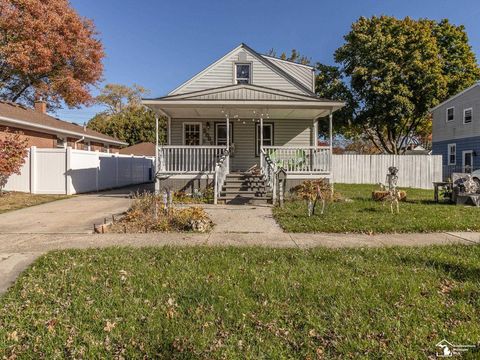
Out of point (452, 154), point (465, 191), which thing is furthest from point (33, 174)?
point (452, 154)

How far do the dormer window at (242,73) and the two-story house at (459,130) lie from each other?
15643 mm

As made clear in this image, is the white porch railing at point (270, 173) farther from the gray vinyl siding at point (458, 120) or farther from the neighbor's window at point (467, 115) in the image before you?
the neighbor's window at point (467, 115)

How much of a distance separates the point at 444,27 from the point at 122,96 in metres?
43.1

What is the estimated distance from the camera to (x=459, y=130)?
23266 millimetres

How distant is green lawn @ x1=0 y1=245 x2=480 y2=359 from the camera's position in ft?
8.71

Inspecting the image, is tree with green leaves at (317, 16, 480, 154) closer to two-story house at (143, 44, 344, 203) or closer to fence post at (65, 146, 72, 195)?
two-story house at (143, 44, 344, 203)

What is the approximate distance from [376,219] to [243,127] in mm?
9938

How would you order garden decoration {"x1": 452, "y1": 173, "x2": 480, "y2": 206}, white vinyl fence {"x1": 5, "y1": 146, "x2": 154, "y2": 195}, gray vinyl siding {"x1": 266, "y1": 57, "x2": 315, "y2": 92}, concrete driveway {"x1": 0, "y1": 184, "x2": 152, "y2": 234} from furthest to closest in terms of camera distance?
gray vinyl siding {"x1": 266, "y1": 57, "x2": 315, "y2": 92}
white vinyl fence {"x1": 5, "y1": 146, "x2": 154, "y2": 195}
garden decoration {"x1": 452, "y1": 173, "x2": 480, "y2": 206}
concrete driveway {"x1": 0, "y1": 184, "x2": 152, "y2": 234}

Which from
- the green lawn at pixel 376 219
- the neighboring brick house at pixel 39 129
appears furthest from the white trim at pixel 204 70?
the green lawn at pixel 376 219

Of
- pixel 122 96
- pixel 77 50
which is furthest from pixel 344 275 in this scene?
pixel 122 96

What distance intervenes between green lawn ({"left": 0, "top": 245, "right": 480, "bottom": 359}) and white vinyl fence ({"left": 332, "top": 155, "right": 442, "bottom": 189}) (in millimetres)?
15774

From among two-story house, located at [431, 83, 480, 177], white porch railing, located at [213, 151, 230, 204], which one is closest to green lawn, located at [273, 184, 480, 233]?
white porch railing, located at [213, 151, 230, 204]

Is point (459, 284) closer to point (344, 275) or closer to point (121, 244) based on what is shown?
point (344, 275)

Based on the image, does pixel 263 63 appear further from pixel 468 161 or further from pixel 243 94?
pixel 468 161
